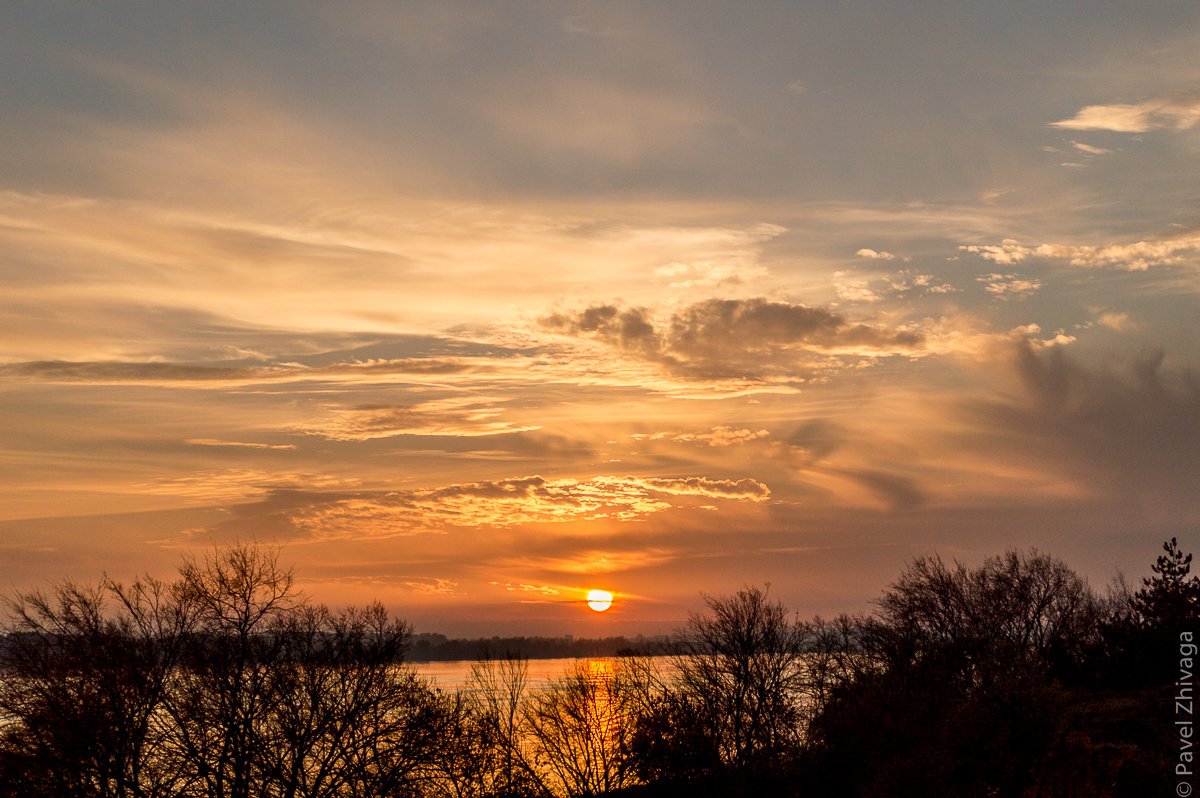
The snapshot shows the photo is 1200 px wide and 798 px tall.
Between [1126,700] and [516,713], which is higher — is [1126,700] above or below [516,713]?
above

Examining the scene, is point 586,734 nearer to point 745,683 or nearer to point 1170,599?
point 745,683

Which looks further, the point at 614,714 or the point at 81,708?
the point at 614,714

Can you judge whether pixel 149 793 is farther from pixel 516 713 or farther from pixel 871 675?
pixel 871 675

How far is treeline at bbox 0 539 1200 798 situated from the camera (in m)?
49.4

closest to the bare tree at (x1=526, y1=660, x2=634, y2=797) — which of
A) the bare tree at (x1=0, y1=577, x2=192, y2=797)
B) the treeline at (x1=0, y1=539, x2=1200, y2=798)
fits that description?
the treeline at (x1=0, y1=539, x2=1200, y2=798)

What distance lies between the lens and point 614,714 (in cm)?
8700

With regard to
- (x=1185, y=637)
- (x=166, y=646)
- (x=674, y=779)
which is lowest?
(x=674, y=779)

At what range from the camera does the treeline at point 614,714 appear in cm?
4938

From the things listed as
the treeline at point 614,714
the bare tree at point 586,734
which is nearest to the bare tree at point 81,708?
the treeline at point 614,714

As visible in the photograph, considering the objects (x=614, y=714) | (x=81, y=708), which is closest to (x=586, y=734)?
(x=614, y=714)

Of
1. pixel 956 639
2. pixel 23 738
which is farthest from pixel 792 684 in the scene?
pixel 23 738

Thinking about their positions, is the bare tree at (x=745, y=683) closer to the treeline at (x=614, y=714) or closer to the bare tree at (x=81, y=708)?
the treeline at (x=614, y=714)

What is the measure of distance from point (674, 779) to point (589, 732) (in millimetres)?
13601

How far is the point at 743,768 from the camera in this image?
6894cm
